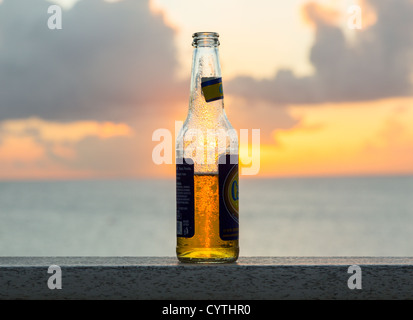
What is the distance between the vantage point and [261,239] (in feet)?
117

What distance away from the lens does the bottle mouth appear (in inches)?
81.4

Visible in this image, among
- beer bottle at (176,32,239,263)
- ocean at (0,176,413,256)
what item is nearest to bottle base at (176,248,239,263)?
beer bottle at (176,32,239,263)

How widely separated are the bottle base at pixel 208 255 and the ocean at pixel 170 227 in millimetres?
26823

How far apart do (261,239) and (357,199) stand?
4106cm

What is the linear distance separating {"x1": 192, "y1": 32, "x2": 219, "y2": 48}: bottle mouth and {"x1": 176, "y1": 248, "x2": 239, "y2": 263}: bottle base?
2.24ft

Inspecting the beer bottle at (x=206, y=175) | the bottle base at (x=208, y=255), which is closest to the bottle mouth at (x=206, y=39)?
the beer bottle at (x=206, y=175)

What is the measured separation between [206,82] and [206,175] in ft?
1.02

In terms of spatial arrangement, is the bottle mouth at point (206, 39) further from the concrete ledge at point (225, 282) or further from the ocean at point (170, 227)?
the ocean at point (170, 227)

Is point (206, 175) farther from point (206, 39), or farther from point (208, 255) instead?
point (206, 39)

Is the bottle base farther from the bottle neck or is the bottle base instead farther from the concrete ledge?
the bottle neck

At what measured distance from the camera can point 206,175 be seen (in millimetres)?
1983

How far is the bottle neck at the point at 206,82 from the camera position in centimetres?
205

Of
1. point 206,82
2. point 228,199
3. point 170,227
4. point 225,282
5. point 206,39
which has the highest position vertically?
point 170,227

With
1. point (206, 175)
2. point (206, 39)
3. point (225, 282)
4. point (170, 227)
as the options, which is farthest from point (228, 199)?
point (170, 227)
